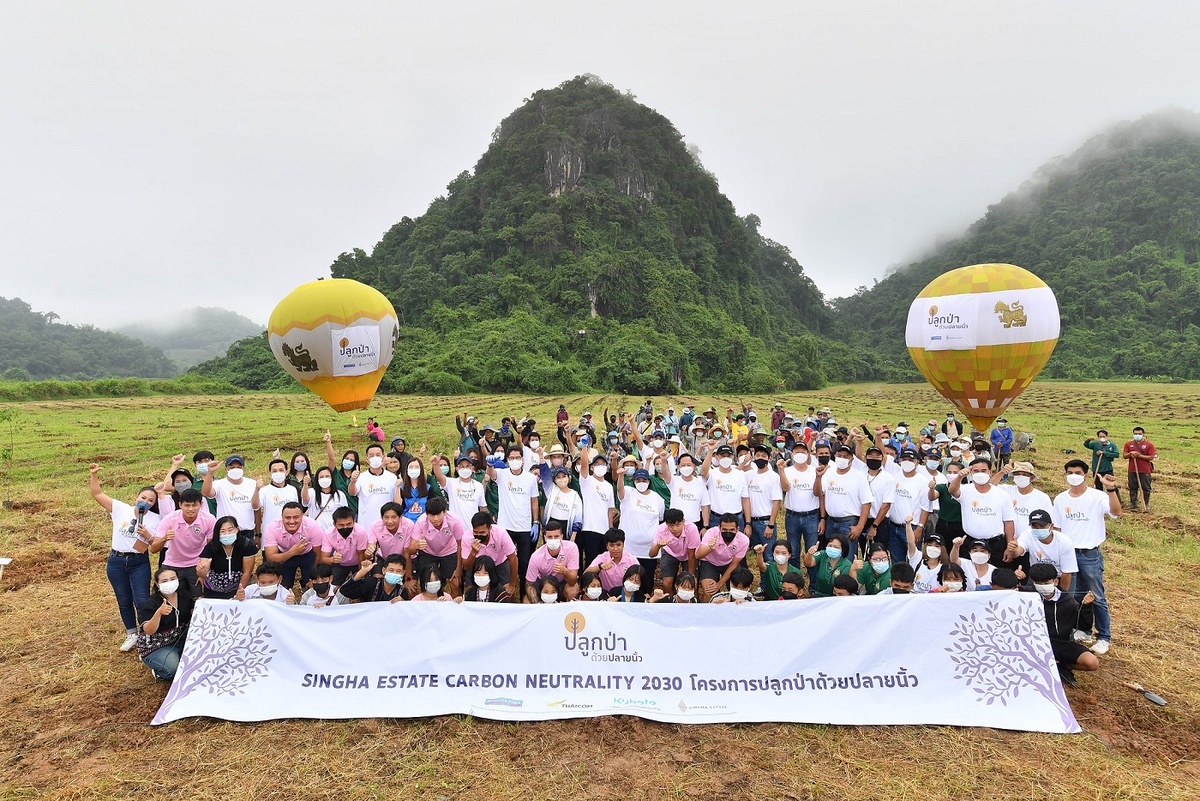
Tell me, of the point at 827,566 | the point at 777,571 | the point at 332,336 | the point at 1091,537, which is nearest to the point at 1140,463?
the point at 1091,537

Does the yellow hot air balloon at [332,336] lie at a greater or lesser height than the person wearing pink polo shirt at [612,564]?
greater

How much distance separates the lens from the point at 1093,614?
638 cm

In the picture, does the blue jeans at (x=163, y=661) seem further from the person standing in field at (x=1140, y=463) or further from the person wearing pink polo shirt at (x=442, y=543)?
the person standing in field at (x=1140, y=463)

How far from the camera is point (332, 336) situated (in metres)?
10.6

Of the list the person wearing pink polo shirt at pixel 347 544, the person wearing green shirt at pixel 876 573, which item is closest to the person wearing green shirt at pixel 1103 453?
the person wearing green shirt at pixel 876 573

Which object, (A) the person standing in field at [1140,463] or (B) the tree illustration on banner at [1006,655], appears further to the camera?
(A) the person standing in field at [1140,463]

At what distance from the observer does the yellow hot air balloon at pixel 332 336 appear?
10516 mm

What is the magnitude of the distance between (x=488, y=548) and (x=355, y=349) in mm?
5867

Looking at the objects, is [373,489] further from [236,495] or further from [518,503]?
[518,503]

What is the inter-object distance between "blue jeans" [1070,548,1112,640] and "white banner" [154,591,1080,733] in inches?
64.8

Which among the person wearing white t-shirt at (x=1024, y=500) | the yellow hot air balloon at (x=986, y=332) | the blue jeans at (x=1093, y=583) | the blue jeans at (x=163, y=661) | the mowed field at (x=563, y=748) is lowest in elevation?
the mowed field at (x=563, y=748)

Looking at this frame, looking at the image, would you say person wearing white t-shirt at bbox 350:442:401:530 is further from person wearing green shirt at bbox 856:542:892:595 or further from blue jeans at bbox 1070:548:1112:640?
blue jeans at bbox 1070:548:1112:640

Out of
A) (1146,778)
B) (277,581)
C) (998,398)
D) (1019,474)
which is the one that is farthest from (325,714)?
(998,398)

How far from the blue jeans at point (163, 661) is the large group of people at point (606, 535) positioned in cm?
2
